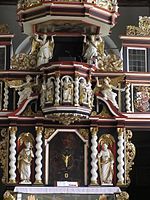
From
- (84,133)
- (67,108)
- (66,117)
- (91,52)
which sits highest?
(91,52)

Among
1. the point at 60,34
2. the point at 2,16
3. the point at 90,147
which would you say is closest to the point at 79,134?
the point at 90,147


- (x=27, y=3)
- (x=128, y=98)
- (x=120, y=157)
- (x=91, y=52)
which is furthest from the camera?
(x=128, y=98)

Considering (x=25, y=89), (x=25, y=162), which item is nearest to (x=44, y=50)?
(x=25, y=89)

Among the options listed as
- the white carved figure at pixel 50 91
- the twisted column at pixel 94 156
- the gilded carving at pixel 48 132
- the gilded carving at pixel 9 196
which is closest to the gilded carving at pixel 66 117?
the gilded carving at pixel 48 132

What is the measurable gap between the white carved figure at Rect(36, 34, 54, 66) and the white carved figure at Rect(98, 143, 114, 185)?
3.00 meters

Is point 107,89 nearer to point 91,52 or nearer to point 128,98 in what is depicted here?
point 128,98

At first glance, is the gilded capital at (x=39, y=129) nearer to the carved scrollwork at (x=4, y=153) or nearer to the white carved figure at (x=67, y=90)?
the carved scrollwork at (x=4, y=153)

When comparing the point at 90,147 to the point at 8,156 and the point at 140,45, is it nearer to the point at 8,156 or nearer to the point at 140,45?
the point at 8,156

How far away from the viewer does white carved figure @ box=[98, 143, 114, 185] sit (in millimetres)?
16125

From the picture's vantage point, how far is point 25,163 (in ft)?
52.6

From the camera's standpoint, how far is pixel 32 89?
16594mm

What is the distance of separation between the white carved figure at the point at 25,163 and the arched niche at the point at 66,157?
47cm

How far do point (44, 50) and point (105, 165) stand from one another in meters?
3.71

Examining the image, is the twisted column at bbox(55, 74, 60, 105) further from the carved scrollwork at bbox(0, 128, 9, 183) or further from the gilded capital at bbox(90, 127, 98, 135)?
the carved scrollwork at bbox(0, 128, 9, 183)
